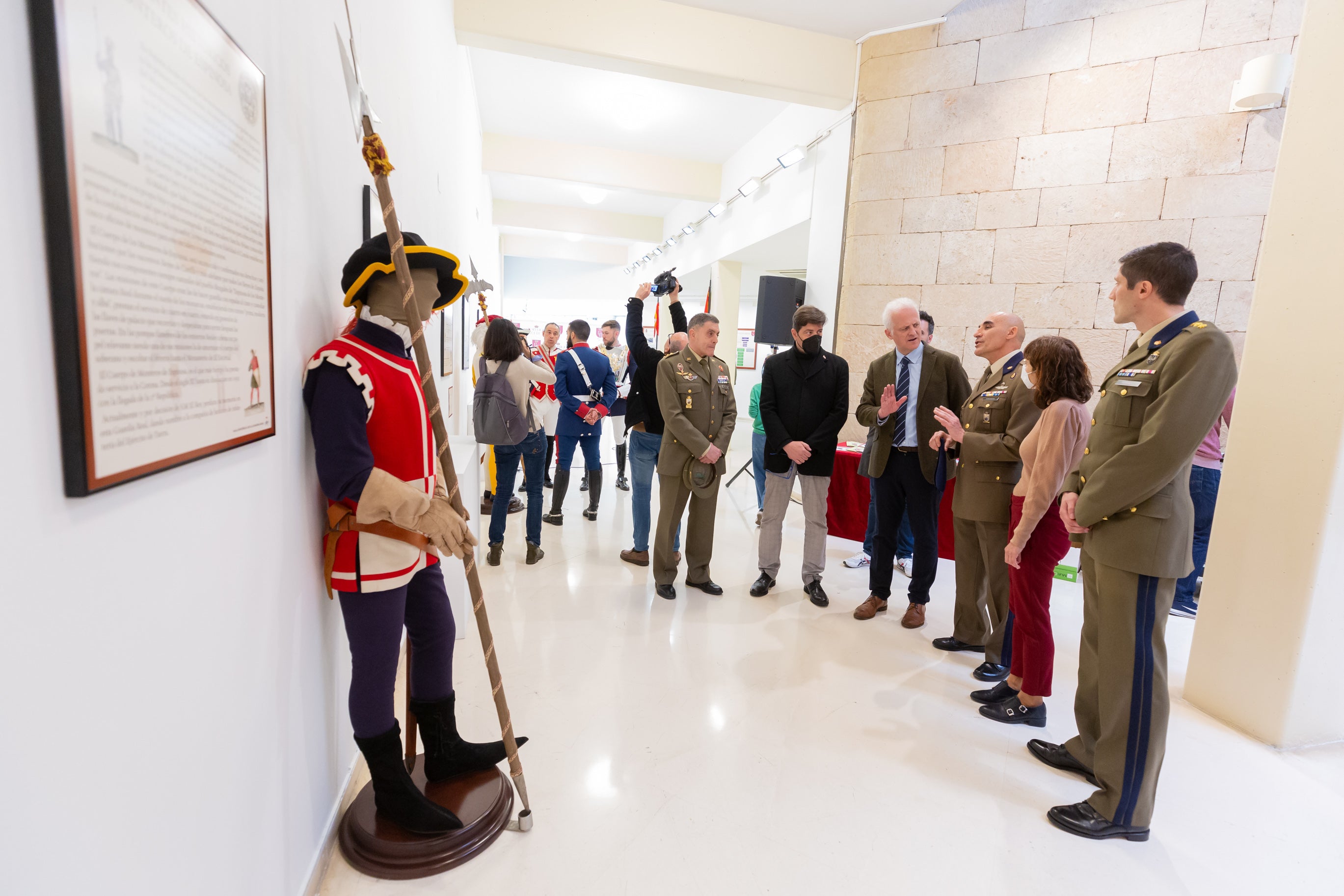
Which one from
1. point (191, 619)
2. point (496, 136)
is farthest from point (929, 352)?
point (496, 136)

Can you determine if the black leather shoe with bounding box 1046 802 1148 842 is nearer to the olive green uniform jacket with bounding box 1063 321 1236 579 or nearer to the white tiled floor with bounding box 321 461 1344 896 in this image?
the white tiled floor with bounding box 321 461 1344 896

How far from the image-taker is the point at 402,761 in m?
1.54

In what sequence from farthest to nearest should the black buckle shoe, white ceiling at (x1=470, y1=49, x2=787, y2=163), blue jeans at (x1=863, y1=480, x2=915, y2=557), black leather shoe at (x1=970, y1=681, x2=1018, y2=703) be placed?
white ceiling at (x1=470, y1=49, x2=787, y2=163), blue jeans at (x1=863, y1=480, x2=915, y2=557), the black buckle shoe, black leather shoe at (x1=970, y1=681, x2=1018, y2=703)

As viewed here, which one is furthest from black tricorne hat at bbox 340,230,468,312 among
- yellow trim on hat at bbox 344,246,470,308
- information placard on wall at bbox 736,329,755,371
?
information placard on wall at bbox 736,329,755,371

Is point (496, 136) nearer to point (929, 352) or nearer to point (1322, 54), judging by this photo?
point (929, 352)

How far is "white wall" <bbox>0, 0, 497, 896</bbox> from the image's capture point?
61 centimetres

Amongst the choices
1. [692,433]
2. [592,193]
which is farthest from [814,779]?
[592,193]

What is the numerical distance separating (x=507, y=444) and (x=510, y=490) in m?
0.32

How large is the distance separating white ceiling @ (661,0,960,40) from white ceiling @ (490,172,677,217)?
415cm

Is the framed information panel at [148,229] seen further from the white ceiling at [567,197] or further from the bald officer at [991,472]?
the white ceiling at [567,197]

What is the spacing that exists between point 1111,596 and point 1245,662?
1116mm

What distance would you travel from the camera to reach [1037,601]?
2.25 m

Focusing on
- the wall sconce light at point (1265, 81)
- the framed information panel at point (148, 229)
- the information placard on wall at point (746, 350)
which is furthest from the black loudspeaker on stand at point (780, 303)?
the information placard on wall at point (746, 350)

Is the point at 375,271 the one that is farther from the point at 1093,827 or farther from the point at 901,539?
the point at 901,539
